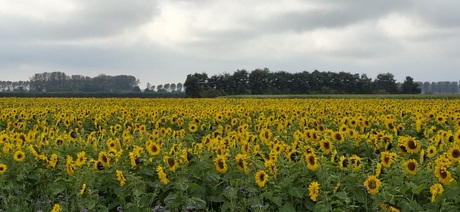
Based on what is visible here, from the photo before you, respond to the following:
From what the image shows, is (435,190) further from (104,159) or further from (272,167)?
(104,159)

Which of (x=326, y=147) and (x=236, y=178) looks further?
(x=326, y=147)

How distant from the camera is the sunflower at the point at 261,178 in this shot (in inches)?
195

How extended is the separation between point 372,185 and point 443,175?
56 centimetres

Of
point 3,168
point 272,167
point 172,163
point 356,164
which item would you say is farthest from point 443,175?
point 3,168

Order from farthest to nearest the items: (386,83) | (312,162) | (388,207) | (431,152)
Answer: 1. (386,83)
2. (431,152)
3. (312,162)
4. (388,207)

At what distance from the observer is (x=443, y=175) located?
4.45 m

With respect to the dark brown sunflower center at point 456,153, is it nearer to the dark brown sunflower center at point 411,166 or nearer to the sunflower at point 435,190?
the dark brown sunflower center at point 411,166

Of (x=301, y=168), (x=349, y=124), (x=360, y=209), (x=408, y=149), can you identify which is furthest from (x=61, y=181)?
(x=349, y=124)

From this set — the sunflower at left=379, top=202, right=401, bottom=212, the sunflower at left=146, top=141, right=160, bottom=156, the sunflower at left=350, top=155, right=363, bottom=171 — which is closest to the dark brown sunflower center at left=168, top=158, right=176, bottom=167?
the sunflower at left=146, top=141, right=160, bottom=156

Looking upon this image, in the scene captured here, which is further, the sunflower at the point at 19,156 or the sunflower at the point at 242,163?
the sunflower at the point at 19,156

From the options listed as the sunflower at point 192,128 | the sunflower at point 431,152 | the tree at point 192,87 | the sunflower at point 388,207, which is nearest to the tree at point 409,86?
the tree at point 192,87

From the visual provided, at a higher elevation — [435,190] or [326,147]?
[326,147]

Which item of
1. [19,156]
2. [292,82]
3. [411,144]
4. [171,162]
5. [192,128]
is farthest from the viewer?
[292,82]

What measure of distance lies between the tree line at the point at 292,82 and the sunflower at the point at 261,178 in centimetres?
8582
